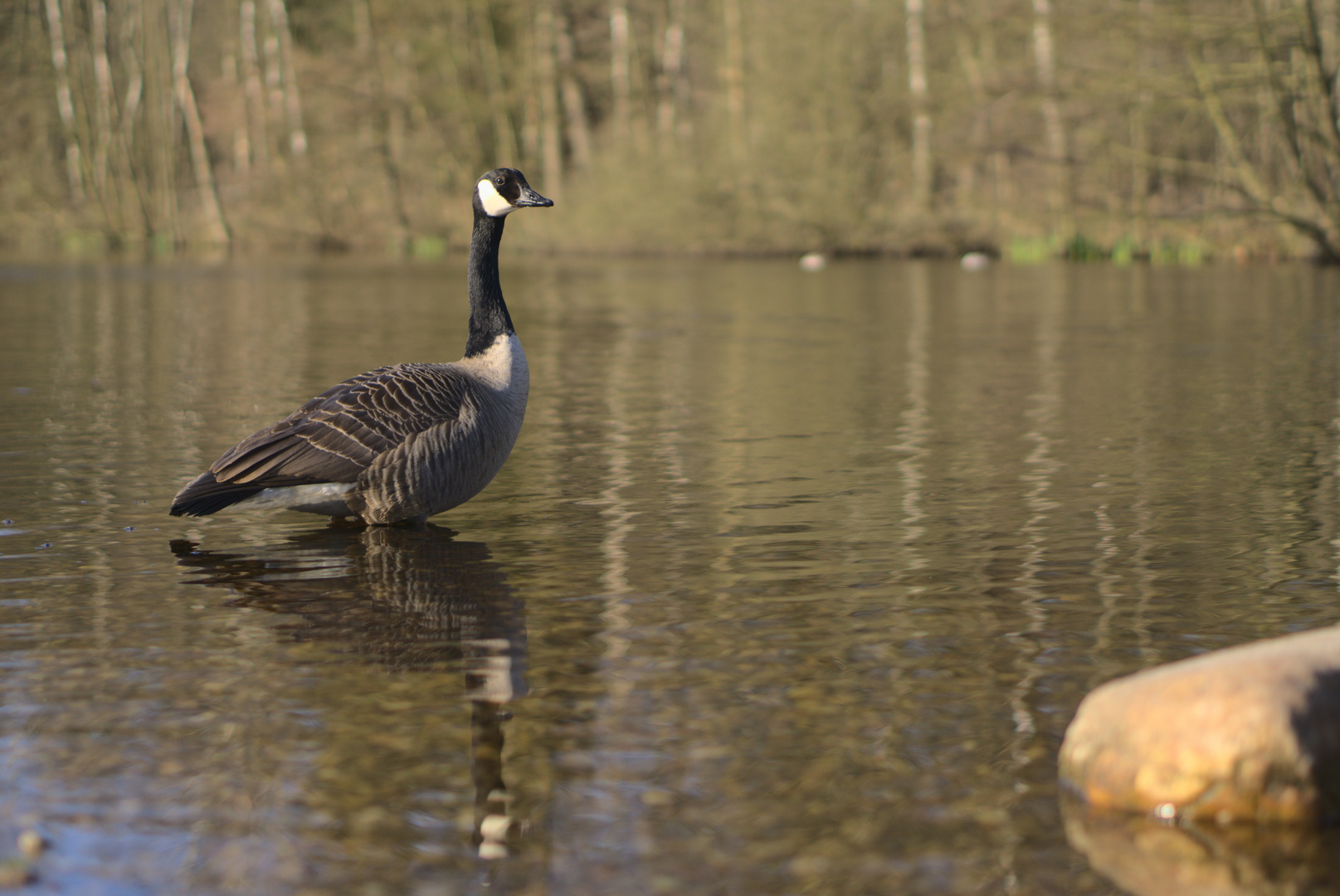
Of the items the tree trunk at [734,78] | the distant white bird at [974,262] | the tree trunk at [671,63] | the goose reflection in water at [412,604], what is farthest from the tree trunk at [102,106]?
the goose reflection in water at [412,604]

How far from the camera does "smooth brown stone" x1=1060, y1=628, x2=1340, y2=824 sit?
429 cm

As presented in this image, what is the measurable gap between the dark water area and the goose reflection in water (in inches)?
1.0

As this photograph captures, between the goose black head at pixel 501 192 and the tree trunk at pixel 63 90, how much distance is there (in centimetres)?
7244

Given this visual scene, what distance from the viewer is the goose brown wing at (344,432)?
8133 millimetres

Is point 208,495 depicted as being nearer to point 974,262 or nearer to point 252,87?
point 974,262

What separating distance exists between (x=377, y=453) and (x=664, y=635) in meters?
2.51

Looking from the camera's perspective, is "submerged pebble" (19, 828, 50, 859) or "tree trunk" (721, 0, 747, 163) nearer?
"submerged pebble" (19, 828, 50, 859)

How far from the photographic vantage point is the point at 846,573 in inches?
307

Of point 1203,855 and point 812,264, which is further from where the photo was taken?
point 812,264

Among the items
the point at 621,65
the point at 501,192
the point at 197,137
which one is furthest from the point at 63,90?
the point at 501,192

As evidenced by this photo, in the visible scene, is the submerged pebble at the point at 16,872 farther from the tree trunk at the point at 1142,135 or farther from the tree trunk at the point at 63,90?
the tree trunk at the point at 63,90

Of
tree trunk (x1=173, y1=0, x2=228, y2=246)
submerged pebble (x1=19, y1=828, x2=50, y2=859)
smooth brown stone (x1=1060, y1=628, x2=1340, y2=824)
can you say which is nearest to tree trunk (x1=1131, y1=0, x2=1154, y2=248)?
smooth brown stone (x1=1060, y1=628, x2=1340, y2=824)

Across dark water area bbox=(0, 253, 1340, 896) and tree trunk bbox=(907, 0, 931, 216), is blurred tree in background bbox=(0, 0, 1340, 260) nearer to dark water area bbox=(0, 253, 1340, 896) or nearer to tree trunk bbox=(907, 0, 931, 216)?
tree trunk bbox=(907, 0, 931, 216)

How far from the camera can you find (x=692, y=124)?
67.3 m
